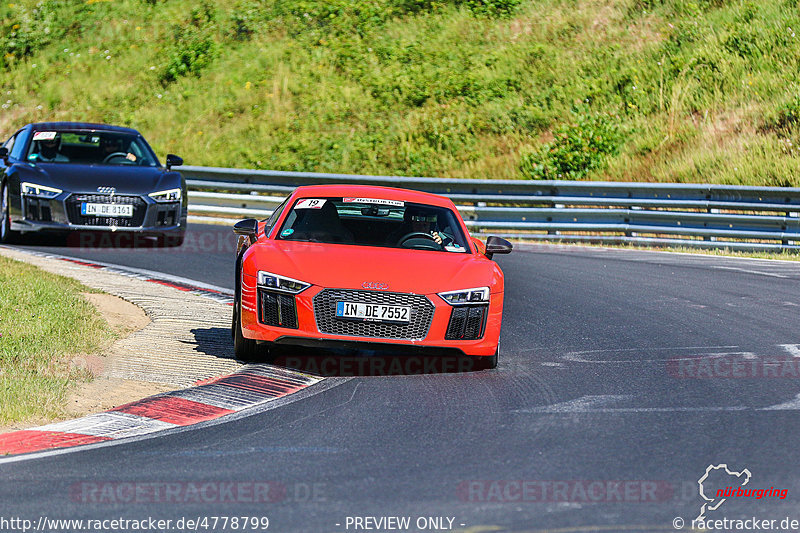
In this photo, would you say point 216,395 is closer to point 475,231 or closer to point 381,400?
point 381,400

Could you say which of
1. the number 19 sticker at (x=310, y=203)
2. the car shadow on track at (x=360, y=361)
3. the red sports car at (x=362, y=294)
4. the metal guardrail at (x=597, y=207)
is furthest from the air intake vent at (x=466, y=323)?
the metal guardrail at (x=597, y=207)

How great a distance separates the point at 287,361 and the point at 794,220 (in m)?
12.1

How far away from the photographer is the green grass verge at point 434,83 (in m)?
26.5

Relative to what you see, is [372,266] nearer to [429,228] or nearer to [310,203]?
[429,228]

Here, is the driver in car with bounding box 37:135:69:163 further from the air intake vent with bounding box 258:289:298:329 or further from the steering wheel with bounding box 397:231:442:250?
the air intake vent with bounding box 258:289:298:329

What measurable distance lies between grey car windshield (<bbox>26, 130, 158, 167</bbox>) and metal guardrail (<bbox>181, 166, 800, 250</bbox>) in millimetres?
5841

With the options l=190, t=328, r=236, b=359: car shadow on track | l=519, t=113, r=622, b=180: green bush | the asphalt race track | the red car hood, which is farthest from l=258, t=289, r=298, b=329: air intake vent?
l=519, t=113, r=622, b=180: green bush

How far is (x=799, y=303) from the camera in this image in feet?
40.3

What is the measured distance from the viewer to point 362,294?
797cm

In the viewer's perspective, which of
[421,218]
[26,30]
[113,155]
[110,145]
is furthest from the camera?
[26,30]

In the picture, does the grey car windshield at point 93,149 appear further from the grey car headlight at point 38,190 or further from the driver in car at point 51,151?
the grey car headlight at point 38,190

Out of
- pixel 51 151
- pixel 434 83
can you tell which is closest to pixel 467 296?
pixel 51 151

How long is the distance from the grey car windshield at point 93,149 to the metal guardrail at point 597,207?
5.84 metres

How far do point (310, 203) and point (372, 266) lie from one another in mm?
1282
